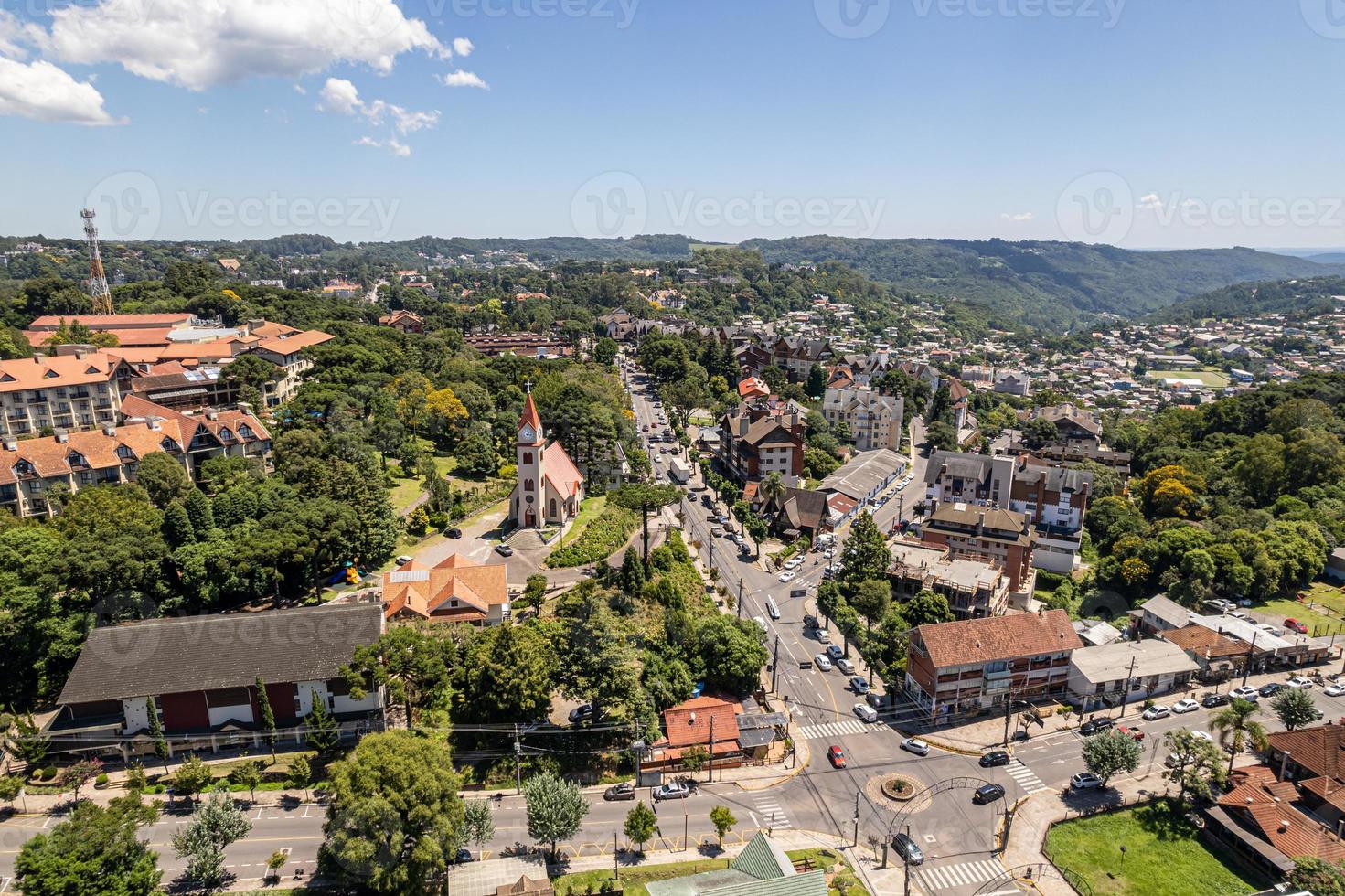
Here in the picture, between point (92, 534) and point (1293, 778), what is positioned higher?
point (92, 534)

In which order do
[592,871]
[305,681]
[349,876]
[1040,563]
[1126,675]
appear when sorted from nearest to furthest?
[349,876]
[592,871]
[305,681]
[1126,675]
[1040,563]

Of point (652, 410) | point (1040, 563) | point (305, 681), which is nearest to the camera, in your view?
point (305, 681)

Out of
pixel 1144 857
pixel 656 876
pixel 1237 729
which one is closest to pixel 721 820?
pixel 656 876

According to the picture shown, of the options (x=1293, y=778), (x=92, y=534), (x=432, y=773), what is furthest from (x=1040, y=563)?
(x=92, y=534)

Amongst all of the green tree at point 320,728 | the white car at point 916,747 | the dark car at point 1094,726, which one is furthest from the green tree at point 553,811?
the dark car at point 1094,726

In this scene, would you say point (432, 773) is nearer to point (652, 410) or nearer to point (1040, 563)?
point (1040, 563)

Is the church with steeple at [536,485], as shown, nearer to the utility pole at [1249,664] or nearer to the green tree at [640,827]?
the green tree at [640,827]
